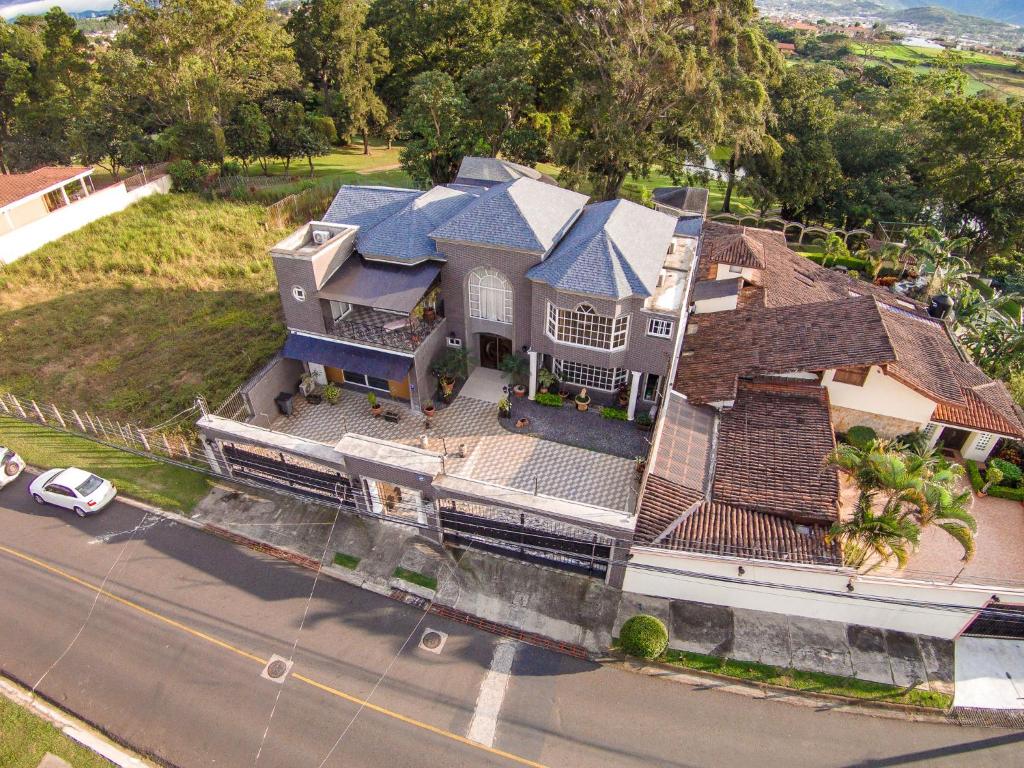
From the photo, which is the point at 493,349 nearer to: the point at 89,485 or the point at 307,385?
the point at 307,385

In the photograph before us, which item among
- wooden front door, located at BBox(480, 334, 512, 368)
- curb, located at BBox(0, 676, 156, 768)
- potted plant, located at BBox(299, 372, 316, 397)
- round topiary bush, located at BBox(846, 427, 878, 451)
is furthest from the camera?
wooden front door, located at BBox(480, 334, 512, 368)

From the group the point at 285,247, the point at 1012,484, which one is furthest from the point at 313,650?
the point at 1012,484

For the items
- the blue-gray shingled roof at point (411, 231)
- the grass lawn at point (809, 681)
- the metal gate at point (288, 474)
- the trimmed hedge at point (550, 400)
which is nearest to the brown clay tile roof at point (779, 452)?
the grass lawn at point (809, 681)

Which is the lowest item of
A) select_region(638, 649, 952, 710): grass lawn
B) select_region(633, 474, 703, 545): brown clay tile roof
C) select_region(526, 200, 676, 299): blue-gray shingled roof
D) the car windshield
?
select_region(638, 649, 952, 710): grass lawn

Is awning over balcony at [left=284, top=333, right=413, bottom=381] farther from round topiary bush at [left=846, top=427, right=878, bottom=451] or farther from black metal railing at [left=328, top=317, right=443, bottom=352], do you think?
round topiary bush at [left=846, top=427, right=878, bottom=451]

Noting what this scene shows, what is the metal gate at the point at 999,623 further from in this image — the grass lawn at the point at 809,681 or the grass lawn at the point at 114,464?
the grass lawn at the point at 114,464

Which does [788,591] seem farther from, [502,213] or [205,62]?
[205,62]

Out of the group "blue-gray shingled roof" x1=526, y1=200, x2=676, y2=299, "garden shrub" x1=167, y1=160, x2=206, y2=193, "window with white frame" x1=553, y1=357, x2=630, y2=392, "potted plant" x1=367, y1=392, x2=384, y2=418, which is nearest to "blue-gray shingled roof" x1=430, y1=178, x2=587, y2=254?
"blue-gray shingled roof" x1=526, y1=200, x2=676, y2=299
